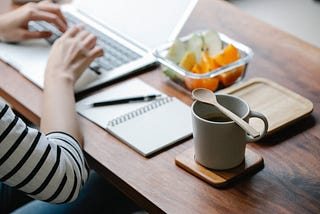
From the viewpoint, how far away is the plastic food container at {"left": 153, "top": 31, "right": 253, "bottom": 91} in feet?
3.69

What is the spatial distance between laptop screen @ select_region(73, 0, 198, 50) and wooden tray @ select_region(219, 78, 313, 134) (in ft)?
0.82

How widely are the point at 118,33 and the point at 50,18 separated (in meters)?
0.16

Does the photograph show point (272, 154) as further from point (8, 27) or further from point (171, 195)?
point (8, 27)

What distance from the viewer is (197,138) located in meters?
0.93

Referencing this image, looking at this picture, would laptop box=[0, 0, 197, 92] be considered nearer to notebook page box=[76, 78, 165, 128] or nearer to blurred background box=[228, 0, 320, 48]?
notebook page box=[76, 78, 165, 128]

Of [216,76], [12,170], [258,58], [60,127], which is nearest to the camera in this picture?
[12,170]

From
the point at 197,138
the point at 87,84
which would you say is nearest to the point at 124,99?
the point at 87,84

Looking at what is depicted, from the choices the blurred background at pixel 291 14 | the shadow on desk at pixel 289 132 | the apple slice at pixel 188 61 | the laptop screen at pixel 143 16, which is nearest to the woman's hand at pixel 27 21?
the laptop screen at pixel 143 16

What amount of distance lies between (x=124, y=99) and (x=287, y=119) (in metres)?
0.31

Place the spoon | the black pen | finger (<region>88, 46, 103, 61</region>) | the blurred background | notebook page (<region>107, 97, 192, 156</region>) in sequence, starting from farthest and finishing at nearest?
the blurred background
finger (<region>88, 46, 103, 61</region>)
the black pen
notebook page (<region>107, 97, 192, 156</region>)
the spoon

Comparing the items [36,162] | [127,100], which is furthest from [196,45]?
[36,162]

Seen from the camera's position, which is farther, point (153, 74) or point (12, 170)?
point (153, 74)

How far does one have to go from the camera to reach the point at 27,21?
4.41 feet

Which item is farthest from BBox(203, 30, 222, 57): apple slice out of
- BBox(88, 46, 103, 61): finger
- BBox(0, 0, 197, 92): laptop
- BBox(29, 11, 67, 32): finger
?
BBox(29, 11, 67, 32): finger
